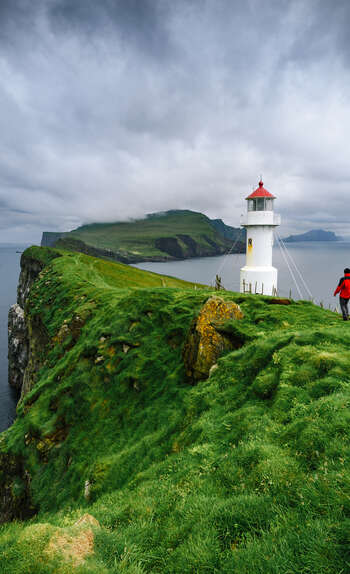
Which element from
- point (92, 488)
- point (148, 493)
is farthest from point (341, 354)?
point (92, 488)

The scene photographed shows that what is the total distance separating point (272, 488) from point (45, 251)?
73407mm

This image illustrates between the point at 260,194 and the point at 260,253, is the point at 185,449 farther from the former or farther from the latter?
the point at 260,194

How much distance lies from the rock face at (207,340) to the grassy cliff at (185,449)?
1.61 ft

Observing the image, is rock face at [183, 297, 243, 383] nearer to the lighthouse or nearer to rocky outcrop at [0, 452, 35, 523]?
rocky outcrop at [0, 452, 35, 523]

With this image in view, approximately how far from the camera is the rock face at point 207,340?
13617mm

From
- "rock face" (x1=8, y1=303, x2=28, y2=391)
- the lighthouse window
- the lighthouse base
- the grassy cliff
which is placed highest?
the lighthouse window

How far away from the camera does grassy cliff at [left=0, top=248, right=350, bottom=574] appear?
516 cm

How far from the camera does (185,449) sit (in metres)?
9.21

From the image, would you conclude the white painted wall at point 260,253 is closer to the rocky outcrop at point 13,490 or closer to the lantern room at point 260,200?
the lantern room at point 260,200

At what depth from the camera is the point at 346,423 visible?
649cm

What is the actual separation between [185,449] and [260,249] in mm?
31344

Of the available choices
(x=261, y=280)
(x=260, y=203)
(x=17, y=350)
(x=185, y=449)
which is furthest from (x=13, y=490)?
(x=17, y=350)

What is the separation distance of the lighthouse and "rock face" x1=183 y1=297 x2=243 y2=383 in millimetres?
22057

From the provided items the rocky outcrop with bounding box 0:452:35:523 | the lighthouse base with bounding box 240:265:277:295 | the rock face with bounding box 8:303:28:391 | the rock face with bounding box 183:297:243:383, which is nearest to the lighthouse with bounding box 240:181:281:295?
the lighthouse base with bounding box 240:265:277:295
